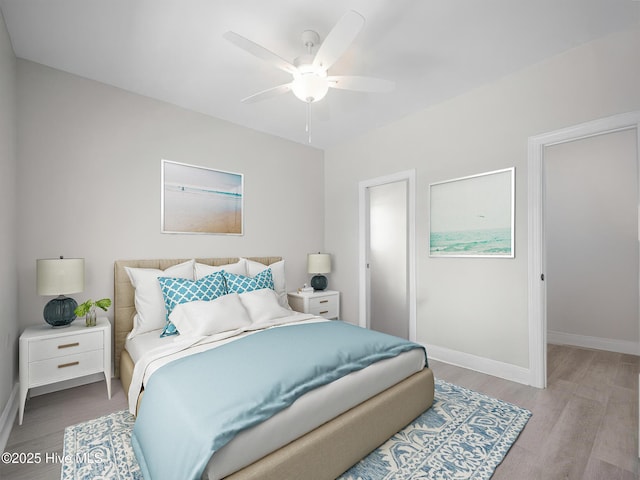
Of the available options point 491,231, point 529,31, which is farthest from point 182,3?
point 491,231

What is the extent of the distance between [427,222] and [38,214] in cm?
357

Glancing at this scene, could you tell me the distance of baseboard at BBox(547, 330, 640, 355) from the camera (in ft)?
11.4

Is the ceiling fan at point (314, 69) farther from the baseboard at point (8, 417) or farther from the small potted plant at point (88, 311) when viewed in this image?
the baseboard at point (8, 417)

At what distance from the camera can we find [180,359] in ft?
6.07

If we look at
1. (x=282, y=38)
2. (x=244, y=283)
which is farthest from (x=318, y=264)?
(x=282, y=38)

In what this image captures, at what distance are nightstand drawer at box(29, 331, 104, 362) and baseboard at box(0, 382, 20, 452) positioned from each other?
1.05 ft

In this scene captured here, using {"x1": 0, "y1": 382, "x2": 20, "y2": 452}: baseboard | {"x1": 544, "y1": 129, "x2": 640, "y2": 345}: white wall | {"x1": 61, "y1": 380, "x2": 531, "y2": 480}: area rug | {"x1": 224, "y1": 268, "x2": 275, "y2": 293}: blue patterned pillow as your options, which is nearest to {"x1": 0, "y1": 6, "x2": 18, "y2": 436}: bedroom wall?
{"x1": 0, "y1": 382, "x2": 20, "y2": 452}: baseboard

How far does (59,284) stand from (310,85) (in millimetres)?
2321

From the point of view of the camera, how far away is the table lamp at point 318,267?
412cm

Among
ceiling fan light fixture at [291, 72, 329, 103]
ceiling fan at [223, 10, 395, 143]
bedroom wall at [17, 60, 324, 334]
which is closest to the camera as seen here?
ceiling fan at [223, 10, 395, 143]

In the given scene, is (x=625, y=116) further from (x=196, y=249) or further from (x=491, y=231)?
(x=196, y=249)

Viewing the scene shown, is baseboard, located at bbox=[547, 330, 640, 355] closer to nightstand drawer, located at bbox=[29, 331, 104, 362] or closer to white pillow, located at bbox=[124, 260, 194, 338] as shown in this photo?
white pillow, located at bbox=[124, 260, 194, 338]

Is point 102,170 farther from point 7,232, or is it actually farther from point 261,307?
point 261,307

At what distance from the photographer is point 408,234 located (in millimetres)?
3773
